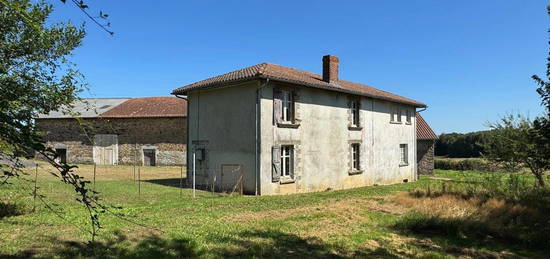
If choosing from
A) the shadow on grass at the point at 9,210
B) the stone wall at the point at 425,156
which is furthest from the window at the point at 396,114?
the shadow on grass at the point at 9,210

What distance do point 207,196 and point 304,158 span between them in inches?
185

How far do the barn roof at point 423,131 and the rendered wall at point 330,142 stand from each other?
6373mm

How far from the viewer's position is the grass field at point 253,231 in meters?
6.17

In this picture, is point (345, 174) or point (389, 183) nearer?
point (345, 174)

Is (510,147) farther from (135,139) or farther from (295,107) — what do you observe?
(135,139)

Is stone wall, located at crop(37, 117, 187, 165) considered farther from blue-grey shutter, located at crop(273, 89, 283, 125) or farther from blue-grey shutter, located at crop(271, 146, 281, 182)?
blue-grey shutter, located at crop(271, 146, 281, 182)

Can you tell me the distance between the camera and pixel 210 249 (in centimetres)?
619

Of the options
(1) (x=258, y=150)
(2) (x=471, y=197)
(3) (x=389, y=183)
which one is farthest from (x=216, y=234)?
(3) (x=389, y=183)

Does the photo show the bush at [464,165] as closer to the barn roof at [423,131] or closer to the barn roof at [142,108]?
the barn roof at [423,131]

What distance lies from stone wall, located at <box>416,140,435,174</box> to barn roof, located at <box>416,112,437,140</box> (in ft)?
1.61

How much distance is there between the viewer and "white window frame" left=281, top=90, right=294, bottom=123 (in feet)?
50.6

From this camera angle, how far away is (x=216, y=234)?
725cm

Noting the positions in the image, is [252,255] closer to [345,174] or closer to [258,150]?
[258,150]

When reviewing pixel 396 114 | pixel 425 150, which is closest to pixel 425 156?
pixel 425 150
